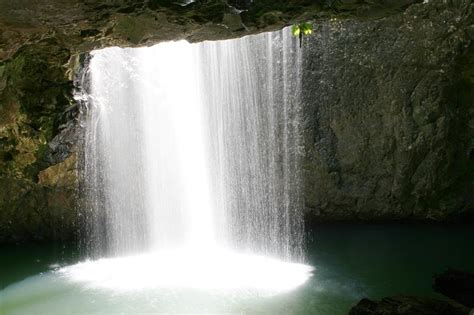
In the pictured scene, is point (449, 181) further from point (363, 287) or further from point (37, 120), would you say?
point (37, 120)

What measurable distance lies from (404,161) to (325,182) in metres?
1.67

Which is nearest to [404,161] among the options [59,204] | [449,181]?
[449,181]

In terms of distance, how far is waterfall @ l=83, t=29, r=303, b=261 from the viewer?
10.8 metres

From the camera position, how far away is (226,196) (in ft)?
37.0

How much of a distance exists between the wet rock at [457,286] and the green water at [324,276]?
180 millimetres

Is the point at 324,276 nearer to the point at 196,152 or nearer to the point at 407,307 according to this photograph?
the point at 407,307

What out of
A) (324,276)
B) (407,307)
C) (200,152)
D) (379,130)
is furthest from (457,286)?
(200,152)

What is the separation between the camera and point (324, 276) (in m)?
8.62

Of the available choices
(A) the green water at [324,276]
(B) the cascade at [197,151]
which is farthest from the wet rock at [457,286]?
(B) the cascade at [197,151]

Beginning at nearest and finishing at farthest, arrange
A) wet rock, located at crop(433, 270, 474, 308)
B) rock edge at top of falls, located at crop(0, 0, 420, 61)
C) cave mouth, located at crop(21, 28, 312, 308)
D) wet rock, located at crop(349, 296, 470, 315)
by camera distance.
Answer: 1. rock edge at top of falls, located at crop(0, 0, 420, 61)
2. wet rock, located at crop(349, 296, 470, 315)
3. wet rock, located at crop(433, 270, 474, 308)
4. cave mouth, located at crop(21, 28, 312, 308)

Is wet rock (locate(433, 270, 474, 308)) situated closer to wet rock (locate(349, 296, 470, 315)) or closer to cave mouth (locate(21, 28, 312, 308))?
wet rock (locate(349, 296, 470, 315))

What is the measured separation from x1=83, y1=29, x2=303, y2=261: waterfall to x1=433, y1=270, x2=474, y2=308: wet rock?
356cm

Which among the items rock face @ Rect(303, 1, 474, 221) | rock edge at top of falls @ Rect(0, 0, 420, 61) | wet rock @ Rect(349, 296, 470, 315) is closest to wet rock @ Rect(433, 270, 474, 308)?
wet rock @ Rect(349, 296, 470, 315)

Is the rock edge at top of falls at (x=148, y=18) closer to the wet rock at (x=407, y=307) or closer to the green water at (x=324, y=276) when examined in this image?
the wet rock at (x=407, y=307)
